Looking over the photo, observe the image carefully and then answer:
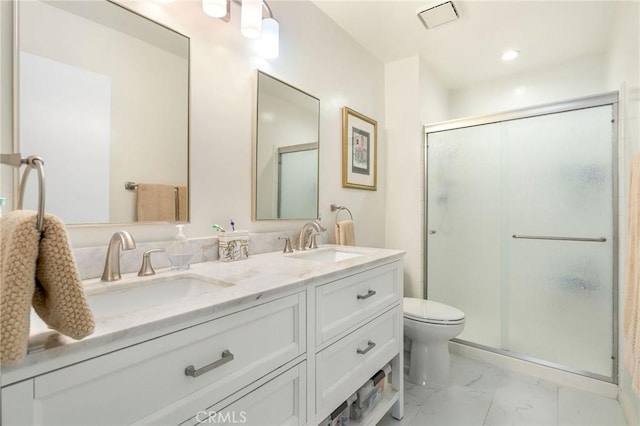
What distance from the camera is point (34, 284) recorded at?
45 cm

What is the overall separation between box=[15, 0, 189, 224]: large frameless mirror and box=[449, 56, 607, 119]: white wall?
2589 millimetres

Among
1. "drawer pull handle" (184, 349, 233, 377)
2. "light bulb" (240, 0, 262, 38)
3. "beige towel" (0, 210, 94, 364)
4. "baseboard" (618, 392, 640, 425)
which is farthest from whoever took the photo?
"baseboard" (618, 392, 640, 425)

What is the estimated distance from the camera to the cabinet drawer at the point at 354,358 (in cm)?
102

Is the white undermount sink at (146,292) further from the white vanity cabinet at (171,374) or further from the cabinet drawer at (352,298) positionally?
the cabinet drawer at (352,298)

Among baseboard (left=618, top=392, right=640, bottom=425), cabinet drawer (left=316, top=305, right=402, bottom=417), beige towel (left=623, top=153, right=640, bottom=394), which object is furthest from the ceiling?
baseboard (left=618, top=392, right=640, bottom=425)

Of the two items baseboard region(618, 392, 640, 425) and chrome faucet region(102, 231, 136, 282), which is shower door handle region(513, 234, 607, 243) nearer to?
baseboard region(618, 392, 640, 425)

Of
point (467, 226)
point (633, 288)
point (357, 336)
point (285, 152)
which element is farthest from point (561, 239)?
point (285, 152)

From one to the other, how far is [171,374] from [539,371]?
7.59 ft

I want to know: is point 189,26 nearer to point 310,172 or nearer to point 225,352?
point 310,172

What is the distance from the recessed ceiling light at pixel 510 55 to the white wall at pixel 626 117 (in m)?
0.59

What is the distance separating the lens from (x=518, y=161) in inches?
84.4

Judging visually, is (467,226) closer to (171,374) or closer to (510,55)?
(510,55)

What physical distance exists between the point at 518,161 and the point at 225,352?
229 centimetres

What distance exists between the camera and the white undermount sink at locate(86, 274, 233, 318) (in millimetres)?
812
